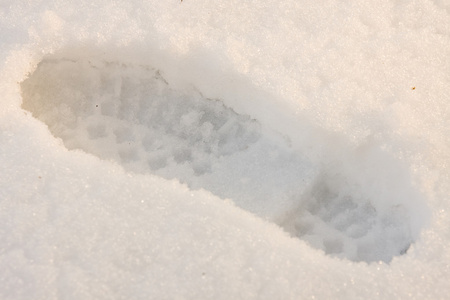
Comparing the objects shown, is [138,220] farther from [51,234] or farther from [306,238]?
[306,238]

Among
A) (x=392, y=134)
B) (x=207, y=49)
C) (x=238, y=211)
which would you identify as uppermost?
(x=392, y=134)

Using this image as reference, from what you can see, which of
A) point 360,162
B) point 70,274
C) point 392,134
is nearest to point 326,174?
point 360,162

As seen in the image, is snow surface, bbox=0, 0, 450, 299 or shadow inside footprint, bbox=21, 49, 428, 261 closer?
snow surface, bbox=0, 0, 450, 299

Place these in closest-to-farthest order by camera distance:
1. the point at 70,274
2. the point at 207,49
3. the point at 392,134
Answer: the point at 70,274 → the point at 392,134 → the point at 207,49

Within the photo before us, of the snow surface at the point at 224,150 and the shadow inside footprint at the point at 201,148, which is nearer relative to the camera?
the snow surface at the point at 224,150
